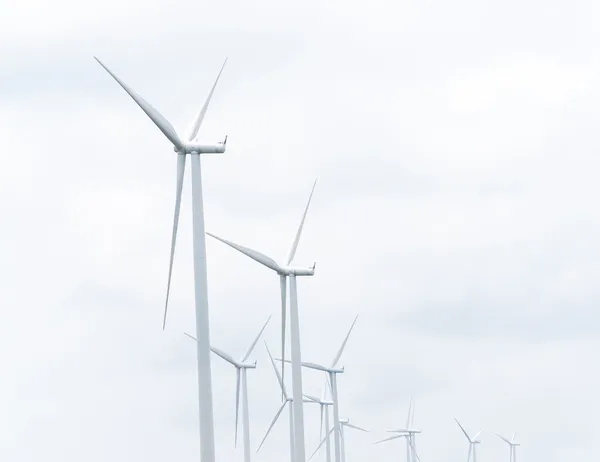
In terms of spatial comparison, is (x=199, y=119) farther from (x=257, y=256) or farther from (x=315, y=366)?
(x=315, y=366)

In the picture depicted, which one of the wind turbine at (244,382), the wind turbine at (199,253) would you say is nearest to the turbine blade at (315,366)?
the wind turbine at (244,382)

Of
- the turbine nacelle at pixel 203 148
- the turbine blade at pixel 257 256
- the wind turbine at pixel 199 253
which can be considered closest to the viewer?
the wind turbine at pixel 199 253

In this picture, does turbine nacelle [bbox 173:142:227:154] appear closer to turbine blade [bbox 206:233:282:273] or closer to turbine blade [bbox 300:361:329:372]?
turbine blade [bbox 206:233:282:273]

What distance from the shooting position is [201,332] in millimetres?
65188

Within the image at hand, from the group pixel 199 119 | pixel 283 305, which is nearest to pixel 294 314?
pixel 283 305

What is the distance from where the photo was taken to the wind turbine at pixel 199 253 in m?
65.6

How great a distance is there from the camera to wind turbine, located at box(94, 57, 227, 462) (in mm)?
65625

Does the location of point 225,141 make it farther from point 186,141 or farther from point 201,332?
point 201,332

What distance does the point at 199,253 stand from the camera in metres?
66.8

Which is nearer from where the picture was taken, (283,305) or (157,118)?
(157,118)

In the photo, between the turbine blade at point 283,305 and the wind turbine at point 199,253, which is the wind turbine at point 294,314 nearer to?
the turbine blade at point 283,305

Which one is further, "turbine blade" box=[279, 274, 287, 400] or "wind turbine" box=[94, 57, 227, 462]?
"turbine blade" box=[279, 274, 287, 400]

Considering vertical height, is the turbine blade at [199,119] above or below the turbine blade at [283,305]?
above

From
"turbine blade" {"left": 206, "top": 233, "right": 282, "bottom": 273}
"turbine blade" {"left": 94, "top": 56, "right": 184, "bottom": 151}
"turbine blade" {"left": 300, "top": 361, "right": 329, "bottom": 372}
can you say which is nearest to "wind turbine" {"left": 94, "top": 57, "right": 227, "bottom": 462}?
"turbine blade" {"left": 94, "top": 56, "right": 184, "bottom": 151}
